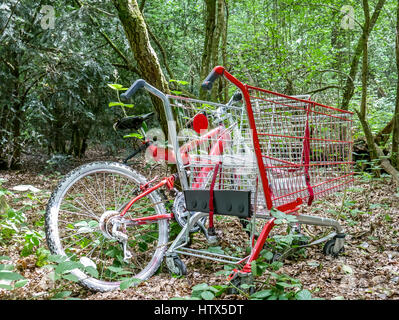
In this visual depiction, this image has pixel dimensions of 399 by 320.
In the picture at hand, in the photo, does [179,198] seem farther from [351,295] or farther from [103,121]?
[103,121]

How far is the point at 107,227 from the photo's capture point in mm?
2383

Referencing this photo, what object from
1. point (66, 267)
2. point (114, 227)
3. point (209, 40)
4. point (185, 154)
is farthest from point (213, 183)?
point (209, 40)

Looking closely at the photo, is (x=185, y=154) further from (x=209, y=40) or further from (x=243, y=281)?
(x=209, y=40)

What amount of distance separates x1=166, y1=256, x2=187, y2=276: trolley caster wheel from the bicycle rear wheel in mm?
108

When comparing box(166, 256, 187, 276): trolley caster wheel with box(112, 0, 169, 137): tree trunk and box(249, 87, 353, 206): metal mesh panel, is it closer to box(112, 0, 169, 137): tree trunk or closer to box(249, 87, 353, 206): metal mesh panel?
box(249, 87, 353, 206): metal mesh panel

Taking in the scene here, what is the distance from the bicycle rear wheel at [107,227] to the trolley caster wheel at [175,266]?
0.35 feet

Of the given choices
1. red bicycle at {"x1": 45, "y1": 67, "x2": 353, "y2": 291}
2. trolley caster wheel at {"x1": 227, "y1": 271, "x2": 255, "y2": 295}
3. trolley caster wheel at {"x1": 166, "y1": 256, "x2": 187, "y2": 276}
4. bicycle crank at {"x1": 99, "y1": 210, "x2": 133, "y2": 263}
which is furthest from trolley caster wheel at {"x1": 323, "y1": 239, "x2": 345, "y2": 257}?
bicycle crank at {"x1": 99, "y1": 210, "x2": 133, "y2": 263}

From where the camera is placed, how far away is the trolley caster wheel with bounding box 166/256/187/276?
8.00ft

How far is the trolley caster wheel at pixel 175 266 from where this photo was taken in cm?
244

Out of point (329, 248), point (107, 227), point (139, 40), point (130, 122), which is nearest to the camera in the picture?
point (107, 227)

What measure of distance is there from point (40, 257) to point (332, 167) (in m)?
2.28

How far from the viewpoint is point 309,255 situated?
9.45 ft

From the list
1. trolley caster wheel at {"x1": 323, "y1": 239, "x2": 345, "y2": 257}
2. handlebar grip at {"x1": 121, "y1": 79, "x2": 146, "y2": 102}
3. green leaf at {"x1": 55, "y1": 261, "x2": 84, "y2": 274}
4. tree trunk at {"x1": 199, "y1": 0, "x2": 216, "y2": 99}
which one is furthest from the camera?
tree trunk at {"x1": 199, "y1": 0, "x2": 216, "y2": 99}

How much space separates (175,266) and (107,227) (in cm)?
54
